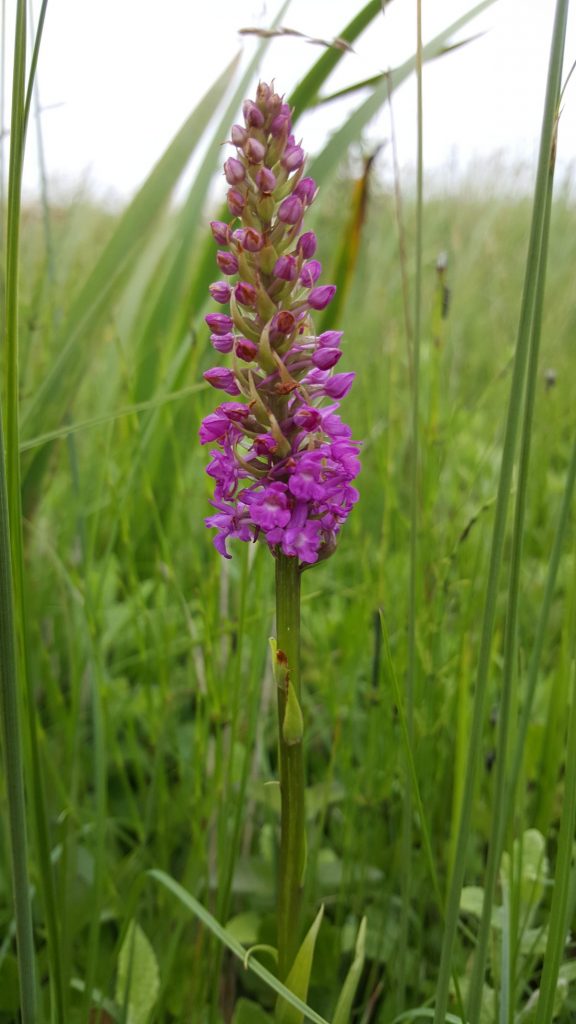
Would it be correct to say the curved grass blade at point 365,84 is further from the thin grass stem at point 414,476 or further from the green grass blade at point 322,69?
the thin grass stem at point 414,476

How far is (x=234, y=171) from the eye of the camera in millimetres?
783

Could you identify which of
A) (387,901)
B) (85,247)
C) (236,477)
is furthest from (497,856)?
(85,247)

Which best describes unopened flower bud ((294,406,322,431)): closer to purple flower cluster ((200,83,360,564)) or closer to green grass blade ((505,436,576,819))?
purple flower cluster ((200,83,360,564))

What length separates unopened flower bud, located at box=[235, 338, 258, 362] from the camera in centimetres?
79

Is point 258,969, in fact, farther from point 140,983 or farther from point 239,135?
point 239,135

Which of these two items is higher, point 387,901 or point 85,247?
point 85,247

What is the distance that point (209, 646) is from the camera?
127cm

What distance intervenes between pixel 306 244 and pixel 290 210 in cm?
4

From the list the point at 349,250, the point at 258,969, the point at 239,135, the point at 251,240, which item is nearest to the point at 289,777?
the point at 258,969

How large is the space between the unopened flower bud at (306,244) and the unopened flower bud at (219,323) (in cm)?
9

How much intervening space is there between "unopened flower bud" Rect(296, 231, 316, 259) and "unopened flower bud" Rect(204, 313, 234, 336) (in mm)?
91

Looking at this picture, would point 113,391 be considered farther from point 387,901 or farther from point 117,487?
point 387,901

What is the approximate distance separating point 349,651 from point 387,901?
0.45 m

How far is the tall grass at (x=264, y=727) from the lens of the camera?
2.54ft
